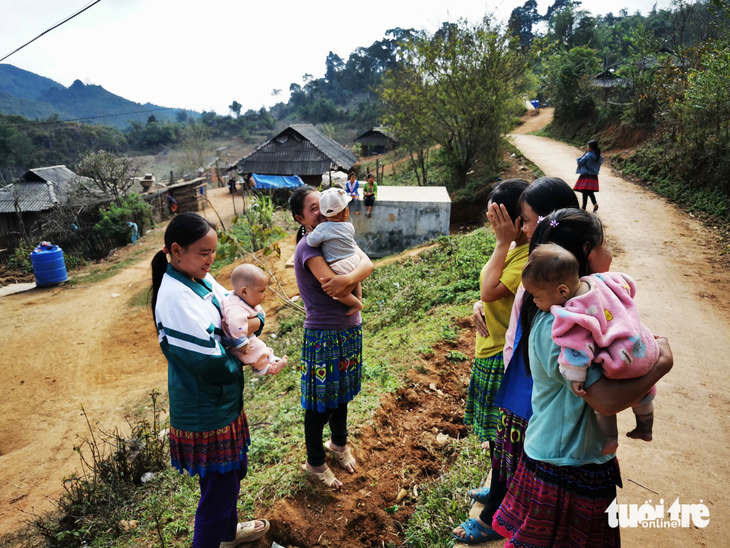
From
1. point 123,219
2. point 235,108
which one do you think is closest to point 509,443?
point 123,219

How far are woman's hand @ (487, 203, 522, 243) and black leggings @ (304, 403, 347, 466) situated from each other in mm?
1422

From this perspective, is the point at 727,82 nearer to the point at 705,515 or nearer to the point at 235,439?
the point at 705,515

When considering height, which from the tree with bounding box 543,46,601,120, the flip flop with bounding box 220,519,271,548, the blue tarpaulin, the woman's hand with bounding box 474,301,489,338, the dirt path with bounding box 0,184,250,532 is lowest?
the dirt path with bounding box 0,184,250,532

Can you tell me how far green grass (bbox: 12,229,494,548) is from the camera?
2580mm

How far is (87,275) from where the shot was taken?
42.1 ft

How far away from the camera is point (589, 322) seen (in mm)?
1252

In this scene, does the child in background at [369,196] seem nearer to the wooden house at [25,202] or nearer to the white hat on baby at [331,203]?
the white hat on baby at [331,203]

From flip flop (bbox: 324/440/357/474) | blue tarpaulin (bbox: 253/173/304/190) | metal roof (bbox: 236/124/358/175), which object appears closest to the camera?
flip flop (bbox: 324/440/357/474)

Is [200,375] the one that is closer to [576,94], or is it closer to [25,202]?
[25,202]

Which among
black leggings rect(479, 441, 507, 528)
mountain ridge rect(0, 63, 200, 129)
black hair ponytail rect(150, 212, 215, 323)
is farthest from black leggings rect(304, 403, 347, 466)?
mountain ridge rect(0, 63, 200, 129)

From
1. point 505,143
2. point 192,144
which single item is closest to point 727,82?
point 505,143

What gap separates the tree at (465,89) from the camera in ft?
42.8

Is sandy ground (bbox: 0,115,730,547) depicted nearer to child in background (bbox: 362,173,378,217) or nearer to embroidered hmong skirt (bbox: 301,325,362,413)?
embroidered hmong skirt (bbox: 301,325,362,413)

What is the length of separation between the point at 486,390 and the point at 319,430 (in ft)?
3.57
